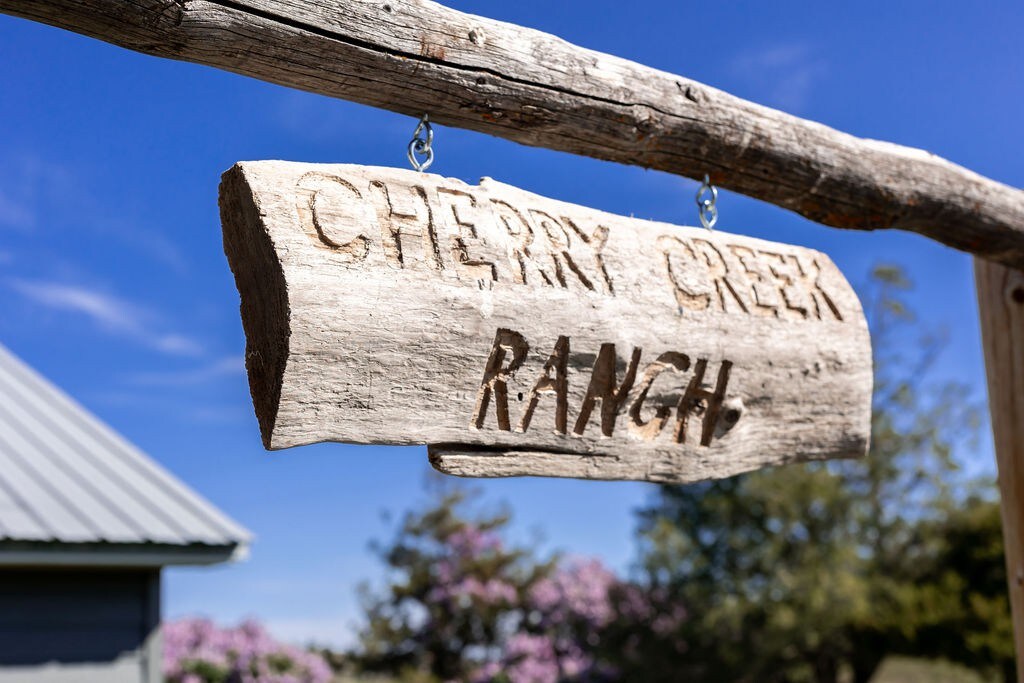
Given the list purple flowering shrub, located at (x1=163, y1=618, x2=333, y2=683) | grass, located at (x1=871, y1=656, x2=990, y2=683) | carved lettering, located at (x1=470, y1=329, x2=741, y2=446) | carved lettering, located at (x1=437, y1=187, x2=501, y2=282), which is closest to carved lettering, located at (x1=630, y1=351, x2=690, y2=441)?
carved lettering, located at (x1=470, y1=329, x2=741, y2=446)

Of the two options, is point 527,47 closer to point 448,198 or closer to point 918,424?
point 448,198

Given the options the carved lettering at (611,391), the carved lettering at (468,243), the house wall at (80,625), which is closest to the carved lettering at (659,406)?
the carved lettering at (611,391)

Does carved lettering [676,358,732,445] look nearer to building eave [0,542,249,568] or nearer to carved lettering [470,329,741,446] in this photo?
carved lettering [470,329,741,446]

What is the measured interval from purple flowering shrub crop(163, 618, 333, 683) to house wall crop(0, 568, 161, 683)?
317cm

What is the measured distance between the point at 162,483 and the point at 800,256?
16.3ft

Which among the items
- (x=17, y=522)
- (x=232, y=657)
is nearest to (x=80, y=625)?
(x=17, y=522)

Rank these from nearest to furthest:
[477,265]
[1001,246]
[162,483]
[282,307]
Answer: [282,307] < [477,265] < [1001,246] < [162,483]

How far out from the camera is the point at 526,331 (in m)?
1.58

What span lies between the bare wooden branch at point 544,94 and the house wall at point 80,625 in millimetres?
4563

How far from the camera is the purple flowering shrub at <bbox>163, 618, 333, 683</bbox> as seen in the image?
8.44 m

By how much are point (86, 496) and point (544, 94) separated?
4558 millimetres

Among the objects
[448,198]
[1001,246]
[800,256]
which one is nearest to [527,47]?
[448,198]

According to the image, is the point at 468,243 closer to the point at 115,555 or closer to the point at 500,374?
the point at 500,374

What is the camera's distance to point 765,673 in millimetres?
10875
